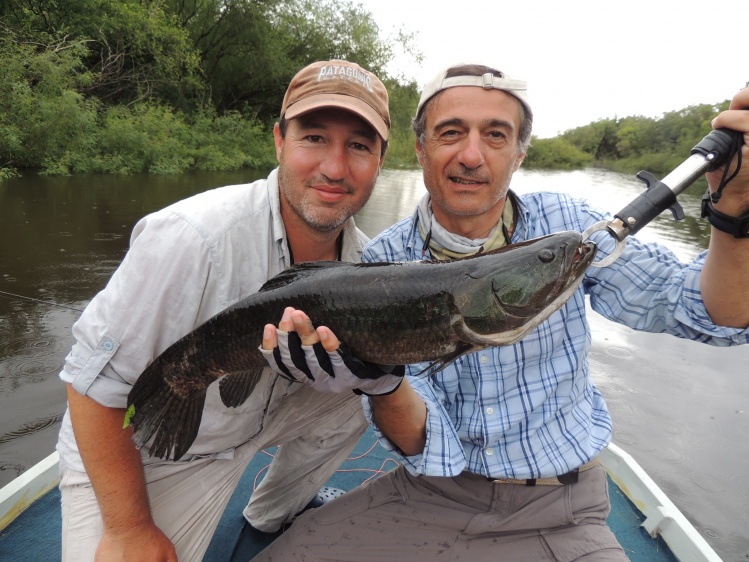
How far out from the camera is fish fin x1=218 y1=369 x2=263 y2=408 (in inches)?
98.3

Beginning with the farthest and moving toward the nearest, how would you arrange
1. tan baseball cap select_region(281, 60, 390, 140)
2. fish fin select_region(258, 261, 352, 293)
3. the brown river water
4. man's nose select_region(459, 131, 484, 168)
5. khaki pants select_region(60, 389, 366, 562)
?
1. the brown river water
2. tan baseball cap select_region(281, 60, 390, 140)
3. man's nose select_region(459, 131, 484, 168)
4. khaki pants select_region(60, 389, 366, 562)
5. fish fin select_region(258, 261, 352, 293)

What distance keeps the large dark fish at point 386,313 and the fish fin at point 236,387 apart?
0.17 ft

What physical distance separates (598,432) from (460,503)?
879 mm

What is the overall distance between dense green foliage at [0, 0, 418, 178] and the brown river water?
5750mm

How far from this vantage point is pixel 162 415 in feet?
7.79

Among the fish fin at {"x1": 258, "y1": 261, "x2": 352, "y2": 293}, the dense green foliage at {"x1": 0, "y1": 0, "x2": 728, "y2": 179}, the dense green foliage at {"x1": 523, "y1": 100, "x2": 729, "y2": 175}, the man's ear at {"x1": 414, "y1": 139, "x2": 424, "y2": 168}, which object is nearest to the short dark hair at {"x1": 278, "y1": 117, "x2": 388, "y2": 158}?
the man's ear at {"x1": 414, "y1": 139, "x2": 424, "y2": 168}

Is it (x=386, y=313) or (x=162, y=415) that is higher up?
(x=386, y=313)

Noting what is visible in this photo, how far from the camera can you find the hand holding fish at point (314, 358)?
2.04 metres

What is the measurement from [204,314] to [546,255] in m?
1.75

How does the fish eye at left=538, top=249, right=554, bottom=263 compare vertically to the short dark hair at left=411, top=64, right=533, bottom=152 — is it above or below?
below

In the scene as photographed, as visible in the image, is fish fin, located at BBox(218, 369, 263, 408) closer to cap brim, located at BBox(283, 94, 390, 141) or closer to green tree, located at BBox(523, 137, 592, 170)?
cap brim, located at BBox(283, 94, 390, 141)

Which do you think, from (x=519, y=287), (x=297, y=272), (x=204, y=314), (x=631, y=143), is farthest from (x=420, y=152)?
(x=631, y=143)

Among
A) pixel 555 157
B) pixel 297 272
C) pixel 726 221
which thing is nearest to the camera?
pixel 726 221

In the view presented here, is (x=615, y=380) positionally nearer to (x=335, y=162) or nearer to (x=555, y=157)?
(x=335, y=162)
